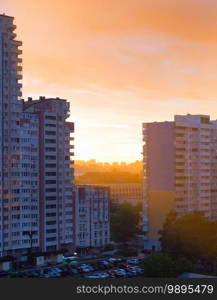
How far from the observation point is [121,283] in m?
12.4

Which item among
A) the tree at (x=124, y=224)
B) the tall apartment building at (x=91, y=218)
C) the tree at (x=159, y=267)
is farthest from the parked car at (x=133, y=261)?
the tree at (x=159, y=267)

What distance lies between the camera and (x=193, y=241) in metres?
28.7

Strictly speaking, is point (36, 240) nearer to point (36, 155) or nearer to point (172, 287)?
point (36, 155)

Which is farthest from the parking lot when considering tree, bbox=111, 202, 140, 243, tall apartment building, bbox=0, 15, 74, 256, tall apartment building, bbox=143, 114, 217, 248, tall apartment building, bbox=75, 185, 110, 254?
tree, bbox=111, 202, 140, 243

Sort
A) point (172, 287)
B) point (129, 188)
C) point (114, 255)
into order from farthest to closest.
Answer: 1. point (129, 188)
2. point (114, 255)
3. point (172, 287)

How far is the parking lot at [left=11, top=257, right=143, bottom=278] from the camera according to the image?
2598cm

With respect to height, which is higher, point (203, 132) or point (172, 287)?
point (203, 132)

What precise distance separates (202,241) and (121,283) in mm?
16858

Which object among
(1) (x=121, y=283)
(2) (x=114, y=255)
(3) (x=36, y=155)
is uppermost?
(3) (x=36, y=155)

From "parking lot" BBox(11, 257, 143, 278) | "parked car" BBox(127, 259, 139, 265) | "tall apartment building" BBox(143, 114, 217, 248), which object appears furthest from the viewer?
"tall apartment building" BBox(143, 114, 217, 248)

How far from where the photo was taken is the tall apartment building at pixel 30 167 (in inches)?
1148

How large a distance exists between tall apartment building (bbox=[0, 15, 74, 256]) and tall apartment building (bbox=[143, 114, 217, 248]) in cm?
606

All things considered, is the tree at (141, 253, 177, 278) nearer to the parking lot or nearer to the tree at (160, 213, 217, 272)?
the parking lot

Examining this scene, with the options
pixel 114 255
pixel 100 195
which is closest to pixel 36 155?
pixel 100 195
